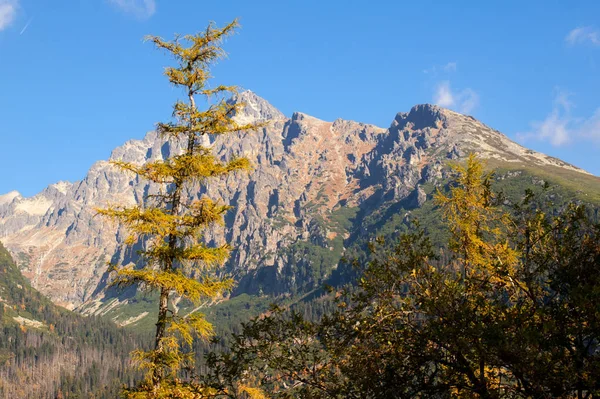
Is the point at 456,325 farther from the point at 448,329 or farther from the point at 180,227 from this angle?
the point at 180,227

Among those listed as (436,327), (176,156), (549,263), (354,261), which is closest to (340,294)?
(354,261)

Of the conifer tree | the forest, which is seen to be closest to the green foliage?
the forest

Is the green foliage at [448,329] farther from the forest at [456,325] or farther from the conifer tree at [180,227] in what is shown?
the conifer tree at [180,227]

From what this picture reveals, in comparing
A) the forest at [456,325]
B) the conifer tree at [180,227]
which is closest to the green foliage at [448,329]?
the forest at [456,325]

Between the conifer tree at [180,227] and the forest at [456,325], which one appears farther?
the conifer tree at [180,227]

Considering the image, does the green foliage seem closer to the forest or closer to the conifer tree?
the forest

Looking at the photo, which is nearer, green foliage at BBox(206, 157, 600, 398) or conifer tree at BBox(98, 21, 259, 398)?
green foliage at BBox(206, 157, 600, 398)

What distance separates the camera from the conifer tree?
717 inches

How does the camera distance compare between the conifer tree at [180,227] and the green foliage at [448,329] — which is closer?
the green foliage at [448,329]

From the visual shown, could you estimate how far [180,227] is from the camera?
19.8 meters

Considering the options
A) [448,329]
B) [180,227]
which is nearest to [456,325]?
[448,329]

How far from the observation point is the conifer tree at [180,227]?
1822 centimetres

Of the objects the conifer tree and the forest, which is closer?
the forest

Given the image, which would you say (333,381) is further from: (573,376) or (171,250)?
(171,250)
